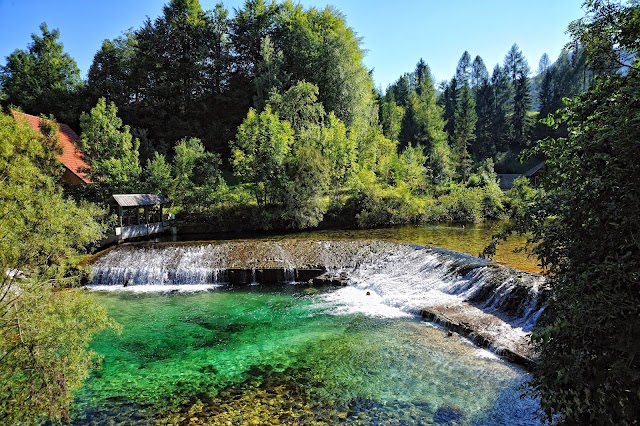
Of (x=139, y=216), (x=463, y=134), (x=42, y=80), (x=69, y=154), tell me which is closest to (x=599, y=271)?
(x=139, y=216)

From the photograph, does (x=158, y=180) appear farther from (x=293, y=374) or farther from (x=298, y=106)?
(x=293, y=374)

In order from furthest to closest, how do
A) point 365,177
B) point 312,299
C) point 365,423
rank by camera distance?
point 365,177, point 312,299, point 365,423

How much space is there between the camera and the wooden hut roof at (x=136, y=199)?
2175 cm

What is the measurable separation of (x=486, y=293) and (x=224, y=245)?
39.3ft

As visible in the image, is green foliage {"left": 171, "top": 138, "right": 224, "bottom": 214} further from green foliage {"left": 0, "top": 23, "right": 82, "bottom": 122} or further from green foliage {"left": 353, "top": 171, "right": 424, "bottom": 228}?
green foliage {"left": 0, "top": 23, "right": 82, "bottom": 122}

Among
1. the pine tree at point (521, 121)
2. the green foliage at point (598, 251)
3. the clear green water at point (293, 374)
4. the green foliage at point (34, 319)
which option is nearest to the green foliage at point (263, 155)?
the clear green water at point (293, 374)

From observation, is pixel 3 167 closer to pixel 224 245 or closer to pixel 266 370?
pixel 266 370

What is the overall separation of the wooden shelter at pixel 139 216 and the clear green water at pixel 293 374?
10.7m

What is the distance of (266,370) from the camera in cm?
863

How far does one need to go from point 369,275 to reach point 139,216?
16.7 metres

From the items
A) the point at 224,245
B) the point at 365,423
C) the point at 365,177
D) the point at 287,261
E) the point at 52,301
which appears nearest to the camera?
the point at 52,301

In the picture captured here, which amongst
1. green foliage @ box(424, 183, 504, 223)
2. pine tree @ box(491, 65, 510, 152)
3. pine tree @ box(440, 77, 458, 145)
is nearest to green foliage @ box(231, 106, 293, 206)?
green foliage @ box(424, 183, 504, 223)

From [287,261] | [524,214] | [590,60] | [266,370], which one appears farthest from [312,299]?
[590,60]

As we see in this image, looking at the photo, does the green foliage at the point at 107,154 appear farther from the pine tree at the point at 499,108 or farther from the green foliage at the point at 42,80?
the pine tree at the point at 499,108
